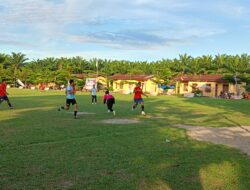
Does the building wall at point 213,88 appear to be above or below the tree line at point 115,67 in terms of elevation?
below

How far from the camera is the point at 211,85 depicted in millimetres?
62406

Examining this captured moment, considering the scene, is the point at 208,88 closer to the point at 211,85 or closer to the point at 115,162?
the point at 211,85

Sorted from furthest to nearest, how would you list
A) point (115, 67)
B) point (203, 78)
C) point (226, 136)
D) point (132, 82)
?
point (115, 67) → point (132, 82) → point (203, 78) → point (226, 136)

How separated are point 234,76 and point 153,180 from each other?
53776 mm

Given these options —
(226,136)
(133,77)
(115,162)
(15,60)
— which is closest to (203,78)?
(133,77)

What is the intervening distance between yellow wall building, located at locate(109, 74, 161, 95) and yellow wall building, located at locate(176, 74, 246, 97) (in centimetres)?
588

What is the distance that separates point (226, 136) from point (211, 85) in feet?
171

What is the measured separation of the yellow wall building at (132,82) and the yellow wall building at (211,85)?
5875mm

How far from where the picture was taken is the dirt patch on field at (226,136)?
32.6ft

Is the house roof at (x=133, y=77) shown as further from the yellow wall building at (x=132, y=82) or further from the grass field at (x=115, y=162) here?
the grass field at (x=115, y=162)

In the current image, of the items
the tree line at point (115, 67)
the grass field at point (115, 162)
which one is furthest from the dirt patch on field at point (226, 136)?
the tree line at point (115, 67)

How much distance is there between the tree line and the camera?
211 feet

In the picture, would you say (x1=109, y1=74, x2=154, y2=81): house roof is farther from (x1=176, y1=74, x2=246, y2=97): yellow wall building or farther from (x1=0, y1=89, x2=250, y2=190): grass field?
(x1=0, y1=89, x2=250, y2=190): grass field

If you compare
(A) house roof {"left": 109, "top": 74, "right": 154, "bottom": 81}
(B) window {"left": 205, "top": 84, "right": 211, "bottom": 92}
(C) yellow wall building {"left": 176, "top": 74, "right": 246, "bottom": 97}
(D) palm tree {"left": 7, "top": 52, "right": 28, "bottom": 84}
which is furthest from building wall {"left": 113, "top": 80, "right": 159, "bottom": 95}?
(D) palm tree {"left": 7, "top": 52, "right": 28, "bottom": 84}
